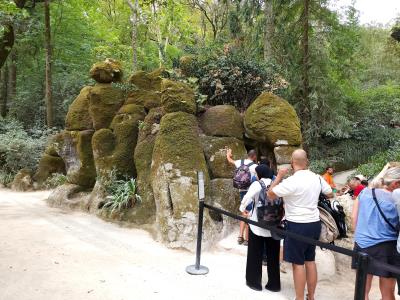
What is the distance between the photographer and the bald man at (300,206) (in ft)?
13.0

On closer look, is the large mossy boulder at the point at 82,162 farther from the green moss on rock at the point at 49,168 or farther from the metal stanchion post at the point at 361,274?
the metal stanchion post at the point at 361,274

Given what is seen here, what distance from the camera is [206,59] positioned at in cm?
866

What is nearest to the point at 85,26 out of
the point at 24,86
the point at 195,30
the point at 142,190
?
the point at 24,86

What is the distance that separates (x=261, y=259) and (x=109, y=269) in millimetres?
2187

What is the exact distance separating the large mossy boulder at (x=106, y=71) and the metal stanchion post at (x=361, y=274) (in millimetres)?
8238

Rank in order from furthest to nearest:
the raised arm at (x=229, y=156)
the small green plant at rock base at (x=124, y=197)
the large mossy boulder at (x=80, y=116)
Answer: the large mossy boulder at (x=80, y=116) < the small green plant at rock base at (x=124, y=197) < the raised arm at (x=229, y=156)

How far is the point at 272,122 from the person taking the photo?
709 centimetres

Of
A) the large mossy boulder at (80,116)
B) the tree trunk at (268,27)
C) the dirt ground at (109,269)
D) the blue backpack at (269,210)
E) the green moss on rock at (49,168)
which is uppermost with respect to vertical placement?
the tree trunk at (268,27)

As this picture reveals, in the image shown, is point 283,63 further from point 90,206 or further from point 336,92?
point 90,206

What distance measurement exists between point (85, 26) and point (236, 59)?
14588 millimetres

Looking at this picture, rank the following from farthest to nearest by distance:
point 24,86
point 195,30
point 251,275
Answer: point 195,30 < point 24,86 < point 251,275

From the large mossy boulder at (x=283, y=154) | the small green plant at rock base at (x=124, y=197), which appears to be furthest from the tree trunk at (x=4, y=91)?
the large mossy boulder at (x=283, y=154)

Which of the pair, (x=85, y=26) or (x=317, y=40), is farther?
(x=85, y=26)

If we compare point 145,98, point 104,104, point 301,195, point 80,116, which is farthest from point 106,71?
point 301,195
